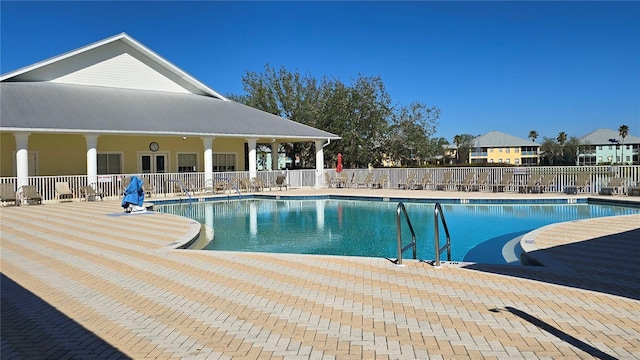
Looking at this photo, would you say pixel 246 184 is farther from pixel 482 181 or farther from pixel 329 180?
pixel 482 181

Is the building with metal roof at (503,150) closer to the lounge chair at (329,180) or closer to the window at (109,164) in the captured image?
the lounge chair at (329,180)

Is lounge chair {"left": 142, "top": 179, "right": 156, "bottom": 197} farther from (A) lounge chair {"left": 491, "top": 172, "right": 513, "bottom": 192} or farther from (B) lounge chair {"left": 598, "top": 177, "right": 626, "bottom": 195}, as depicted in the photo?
(B) lounge chair {"left": 598, "top": 177, "right": 626, "bottom": 195}

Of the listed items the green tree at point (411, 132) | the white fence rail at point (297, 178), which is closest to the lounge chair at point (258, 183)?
the white fence rail at point (297, 178)

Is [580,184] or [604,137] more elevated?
[604,137]

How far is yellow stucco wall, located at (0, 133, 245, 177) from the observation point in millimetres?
22234

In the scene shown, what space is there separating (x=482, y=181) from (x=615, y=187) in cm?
557

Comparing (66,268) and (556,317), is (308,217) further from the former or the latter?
(556,317)

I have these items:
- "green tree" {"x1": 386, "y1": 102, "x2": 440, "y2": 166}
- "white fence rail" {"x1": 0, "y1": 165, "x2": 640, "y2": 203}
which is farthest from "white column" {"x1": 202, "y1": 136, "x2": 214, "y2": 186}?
"green tree" {"x1": 386, "y1": 102, "x2": 440, "y2": 166}

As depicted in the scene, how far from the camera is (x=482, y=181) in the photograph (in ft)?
76.1

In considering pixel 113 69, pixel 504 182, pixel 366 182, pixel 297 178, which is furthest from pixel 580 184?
Result: pixel 113 69

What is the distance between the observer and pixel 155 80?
2772cm

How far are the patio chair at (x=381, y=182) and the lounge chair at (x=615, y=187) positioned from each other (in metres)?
10.4

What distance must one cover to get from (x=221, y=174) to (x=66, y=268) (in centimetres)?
1718

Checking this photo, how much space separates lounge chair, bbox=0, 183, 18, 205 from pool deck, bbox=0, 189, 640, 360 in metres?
11.4
